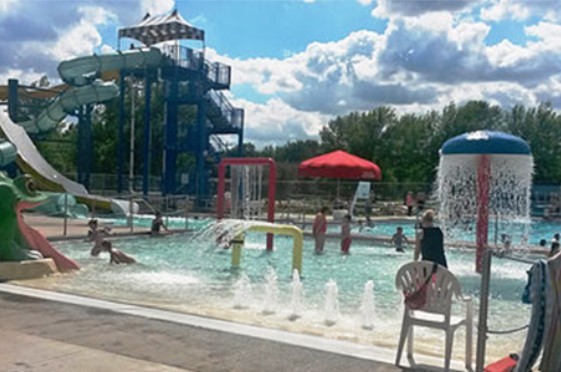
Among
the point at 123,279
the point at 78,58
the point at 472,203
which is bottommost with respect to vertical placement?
the point at 123,279

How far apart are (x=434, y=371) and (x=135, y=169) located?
1943 inches

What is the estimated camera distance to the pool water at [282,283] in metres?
7.86

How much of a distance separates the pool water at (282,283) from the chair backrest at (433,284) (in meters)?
0.93

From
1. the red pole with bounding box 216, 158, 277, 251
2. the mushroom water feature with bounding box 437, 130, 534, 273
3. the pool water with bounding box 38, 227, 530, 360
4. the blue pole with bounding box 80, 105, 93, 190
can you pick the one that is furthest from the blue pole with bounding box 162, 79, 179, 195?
the mushroom water feature with bounding box 437, 130, 534, 273

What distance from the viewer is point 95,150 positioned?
53.3 metres

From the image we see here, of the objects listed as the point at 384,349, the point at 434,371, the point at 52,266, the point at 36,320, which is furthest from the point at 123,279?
the point at 434,371

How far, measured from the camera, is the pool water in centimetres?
786

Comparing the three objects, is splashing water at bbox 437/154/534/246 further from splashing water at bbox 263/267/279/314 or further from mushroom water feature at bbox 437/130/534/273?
splashing water at bbox 263/267/279/314

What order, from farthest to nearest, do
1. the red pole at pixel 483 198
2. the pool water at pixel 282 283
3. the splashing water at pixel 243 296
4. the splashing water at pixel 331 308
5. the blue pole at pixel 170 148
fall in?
the blue pole at pixel 170 148
the red pole at pixel 483 198
the splashing water at pixel 243 296
the splashing water at pixel 331 308
the pool water at pixel 282 283

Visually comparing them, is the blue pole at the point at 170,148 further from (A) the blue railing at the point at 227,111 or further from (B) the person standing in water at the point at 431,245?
(B) the person standing in water at the point at 431,245

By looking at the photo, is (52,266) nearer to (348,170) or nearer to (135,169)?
(348,170)

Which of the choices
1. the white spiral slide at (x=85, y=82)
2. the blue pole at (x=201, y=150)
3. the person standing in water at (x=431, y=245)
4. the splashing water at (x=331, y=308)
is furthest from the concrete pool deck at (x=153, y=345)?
the blue pole at (x=201, y=150)

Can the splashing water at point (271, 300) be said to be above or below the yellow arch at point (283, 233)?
below

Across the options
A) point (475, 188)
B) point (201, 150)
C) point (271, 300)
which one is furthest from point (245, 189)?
point (201, 150)
